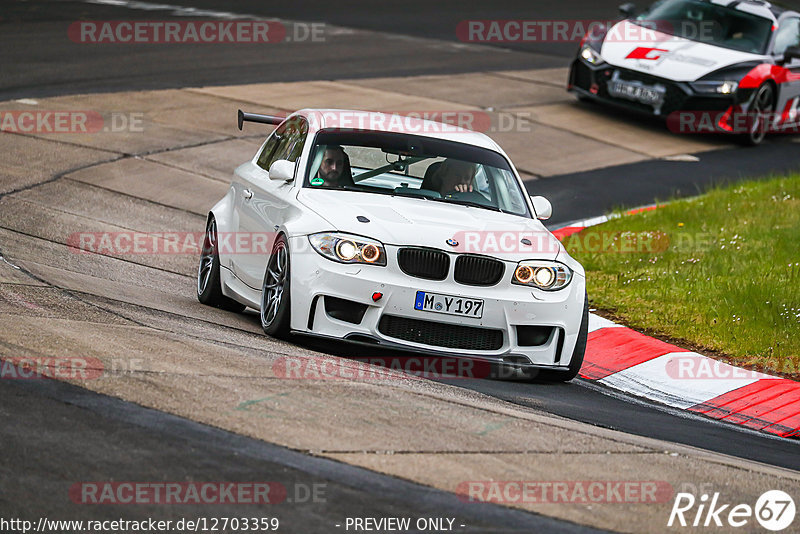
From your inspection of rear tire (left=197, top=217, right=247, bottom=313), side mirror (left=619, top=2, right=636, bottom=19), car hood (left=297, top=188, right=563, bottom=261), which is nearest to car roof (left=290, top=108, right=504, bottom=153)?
car hood (left=297, top=188, right=563, bottom=261)

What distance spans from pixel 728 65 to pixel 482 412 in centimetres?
1268

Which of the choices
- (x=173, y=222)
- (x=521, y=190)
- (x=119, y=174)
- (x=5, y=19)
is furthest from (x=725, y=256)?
(x=5, y=19)

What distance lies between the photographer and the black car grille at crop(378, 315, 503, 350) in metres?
7.54

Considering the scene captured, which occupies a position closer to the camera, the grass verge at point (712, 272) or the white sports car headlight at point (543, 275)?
the white sports car headlight at point (543, 275)

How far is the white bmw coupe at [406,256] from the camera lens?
24.7 ft

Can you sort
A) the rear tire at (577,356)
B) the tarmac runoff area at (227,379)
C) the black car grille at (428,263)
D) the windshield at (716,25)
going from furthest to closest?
the windshield at (716,25)
the rear tire at (577,356)
the black car grille at (428,263)
the tarmac runoff area at (227,379)

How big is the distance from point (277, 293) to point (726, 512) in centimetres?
346

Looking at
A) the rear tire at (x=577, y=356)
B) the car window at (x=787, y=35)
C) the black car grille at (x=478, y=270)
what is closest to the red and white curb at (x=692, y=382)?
the rear tire at (x=577, y=356)

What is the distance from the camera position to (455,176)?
8773 mm

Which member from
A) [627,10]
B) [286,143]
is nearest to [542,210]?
[286,143]

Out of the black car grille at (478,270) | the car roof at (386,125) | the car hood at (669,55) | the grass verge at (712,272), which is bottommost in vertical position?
the grass verge at (712,272)

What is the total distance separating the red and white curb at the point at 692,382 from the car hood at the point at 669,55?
8.98 metres

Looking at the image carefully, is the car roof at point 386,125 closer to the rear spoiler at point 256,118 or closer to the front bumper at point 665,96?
the rear spoiler at point 256,118

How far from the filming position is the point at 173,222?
12.1 metres
